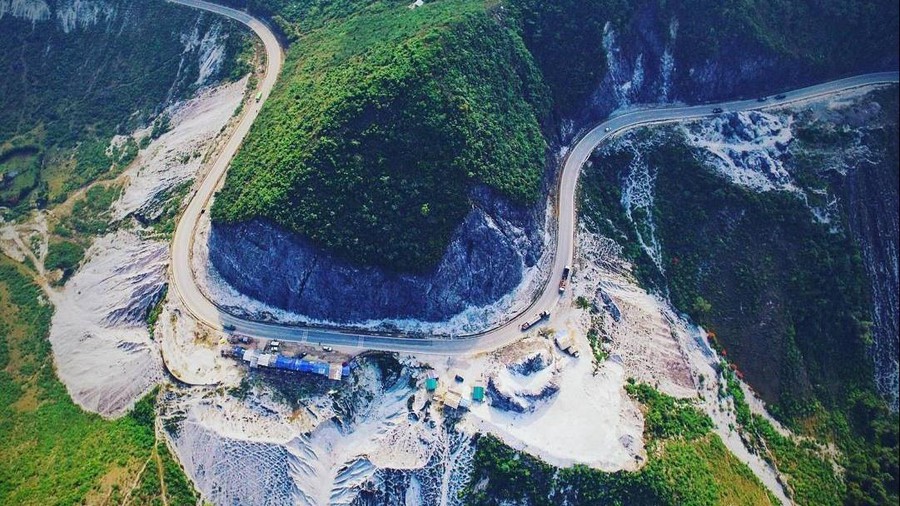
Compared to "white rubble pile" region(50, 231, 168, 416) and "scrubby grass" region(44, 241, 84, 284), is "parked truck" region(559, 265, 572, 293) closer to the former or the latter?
"white rubble pile" region(50, 231, 168, 416)

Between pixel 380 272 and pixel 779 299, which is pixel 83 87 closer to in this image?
pixel 380 272

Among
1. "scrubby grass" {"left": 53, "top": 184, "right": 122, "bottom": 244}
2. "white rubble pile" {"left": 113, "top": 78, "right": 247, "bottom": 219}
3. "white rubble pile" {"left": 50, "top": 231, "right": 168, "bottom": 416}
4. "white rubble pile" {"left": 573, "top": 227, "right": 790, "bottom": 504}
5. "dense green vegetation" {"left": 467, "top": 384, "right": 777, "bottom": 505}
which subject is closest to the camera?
"dense green vegetation" {"left": 467, "top": 384, "right": 777, "bottom": 505}

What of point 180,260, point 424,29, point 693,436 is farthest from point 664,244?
point 180,260

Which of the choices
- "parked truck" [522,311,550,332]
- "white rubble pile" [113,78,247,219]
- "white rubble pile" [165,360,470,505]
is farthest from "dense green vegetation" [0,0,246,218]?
"parked truck" [522,311,550,332]

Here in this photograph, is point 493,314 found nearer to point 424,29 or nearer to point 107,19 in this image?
point 424,29

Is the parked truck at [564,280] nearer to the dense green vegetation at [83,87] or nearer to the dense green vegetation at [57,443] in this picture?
the dense green vegetation at [57,443]

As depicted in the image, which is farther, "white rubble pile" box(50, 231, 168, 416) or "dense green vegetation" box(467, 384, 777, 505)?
"white rubble pile" box(50, 231, 168, 416)

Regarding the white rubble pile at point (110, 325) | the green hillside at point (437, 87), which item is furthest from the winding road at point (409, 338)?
the white rubble pile at point (110, 325)
